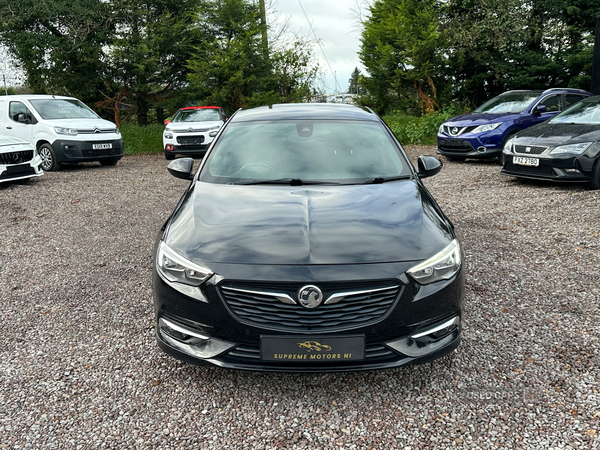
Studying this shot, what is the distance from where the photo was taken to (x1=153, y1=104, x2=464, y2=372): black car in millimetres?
2574

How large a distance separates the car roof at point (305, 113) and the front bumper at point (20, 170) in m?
6.99

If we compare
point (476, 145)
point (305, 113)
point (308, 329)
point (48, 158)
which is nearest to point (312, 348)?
point (308, 329)

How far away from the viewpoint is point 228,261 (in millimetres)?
2672

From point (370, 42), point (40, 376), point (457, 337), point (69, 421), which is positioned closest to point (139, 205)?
point (40, 376)

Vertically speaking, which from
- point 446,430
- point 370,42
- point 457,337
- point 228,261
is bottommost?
point 446,430

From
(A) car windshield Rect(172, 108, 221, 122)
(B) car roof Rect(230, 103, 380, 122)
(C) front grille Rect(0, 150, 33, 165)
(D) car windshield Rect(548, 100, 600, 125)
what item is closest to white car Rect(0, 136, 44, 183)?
(C) front grille Rect(0, 150, 33, 165)

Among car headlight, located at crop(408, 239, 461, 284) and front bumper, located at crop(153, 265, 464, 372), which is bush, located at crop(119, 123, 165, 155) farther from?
car headlight, located at crop(408, 239, 461, 284)

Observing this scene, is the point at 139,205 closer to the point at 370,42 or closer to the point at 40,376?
the point at 40,376

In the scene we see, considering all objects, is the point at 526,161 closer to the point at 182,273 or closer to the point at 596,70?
the point at 596,70

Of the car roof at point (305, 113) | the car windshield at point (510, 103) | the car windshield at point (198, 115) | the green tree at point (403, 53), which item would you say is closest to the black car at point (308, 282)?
the car roof at point (305, 113)

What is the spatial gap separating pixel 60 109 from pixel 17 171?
138 inches

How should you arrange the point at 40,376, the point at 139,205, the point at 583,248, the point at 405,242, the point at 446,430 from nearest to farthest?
the point at 446,430 → the point at 405,242 → the point at 40,376 → the point at 583,248 → the point at 139,205

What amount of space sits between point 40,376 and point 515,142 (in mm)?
8123

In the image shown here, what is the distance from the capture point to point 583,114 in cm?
910
